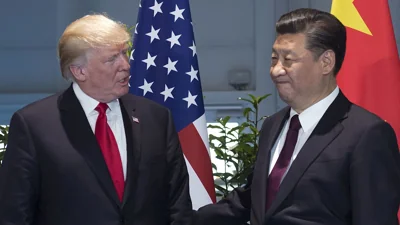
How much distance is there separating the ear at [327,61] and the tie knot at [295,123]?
0.17 meters

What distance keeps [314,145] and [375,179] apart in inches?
7.7

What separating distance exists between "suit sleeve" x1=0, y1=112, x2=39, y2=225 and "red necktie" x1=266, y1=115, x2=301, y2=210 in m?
0.70

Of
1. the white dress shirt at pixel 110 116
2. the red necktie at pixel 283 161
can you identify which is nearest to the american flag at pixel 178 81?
the white dress shirt at pixel 110 116

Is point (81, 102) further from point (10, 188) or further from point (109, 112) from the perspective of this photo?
point (10, 188)

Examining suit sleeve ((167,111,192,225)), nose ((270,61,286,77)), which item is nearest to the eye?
suit sleeve ((167,111,192,225))

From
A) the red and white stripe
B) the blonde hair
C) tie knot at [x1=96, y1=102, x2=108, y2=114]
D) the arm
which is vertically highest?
the blonde hair

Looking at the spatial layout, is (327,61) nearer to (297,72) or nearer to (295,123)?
(297,72)

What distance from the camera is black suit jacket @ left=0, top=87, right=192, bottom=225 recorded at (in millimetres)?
2092

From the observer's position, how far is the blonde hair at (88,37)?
7.02 feet

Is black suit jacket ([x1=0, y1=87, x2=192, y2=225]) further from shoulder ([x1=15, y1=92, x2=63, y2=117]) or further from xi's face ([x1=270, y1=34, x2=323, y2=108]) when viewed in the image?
xi's face ([x1=270, y1=34, x2=323, y2=108])

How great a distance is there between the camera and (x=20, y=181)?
2078 millimetres

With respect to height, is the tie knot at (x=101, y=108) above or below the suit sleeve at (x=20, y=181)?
above

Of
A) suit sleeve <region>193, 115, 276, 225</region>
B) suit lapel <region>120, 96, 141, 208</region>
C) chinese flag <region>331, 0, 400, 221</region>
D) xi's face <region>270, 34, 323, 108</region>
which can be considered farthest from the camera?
chinese flag <region>331, 0, 400, 221</region>

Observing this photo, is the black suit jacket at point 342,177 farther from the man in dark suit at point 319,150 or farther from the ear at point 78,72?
the ear at point 78,72
